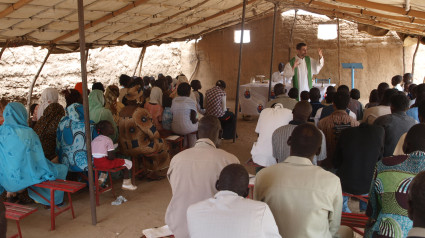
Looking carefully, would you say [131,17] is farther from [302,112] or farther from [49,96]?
[302,112]

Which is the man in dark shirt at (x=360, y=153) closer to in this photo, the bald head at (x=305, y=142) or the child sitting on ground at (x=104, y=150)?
the bald head at (x=305, y=142)

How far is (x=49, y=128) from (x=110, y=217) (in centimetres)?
141

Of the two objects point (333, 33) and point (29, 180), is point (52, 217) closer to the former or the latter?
point (29, 180)

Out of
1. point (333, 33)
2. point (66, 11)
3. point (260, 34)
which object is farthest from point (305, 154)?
point (260, 34)

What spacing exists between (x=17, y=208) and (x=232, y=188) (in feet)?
8.04

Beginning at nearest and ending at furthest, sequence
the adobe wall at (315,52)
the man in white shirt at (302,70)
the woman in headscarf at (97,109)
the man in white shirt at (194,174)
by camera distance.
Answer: the man in white shirt at (194,174)
the woman in headscarf at (97,109)
the man in white shirt at (302,70)
the adobe wall at (315,52)

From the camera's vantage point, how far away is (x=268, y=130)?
158 inches

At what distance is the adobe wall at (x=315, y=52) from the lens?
36.9ft

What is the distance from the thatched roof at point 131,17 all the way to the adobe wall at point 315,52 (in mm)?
2227

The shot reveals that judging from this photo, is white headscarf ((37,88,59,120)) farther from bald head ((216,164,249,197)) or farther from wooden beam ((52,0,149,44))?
bald head ((216,164,249,197))

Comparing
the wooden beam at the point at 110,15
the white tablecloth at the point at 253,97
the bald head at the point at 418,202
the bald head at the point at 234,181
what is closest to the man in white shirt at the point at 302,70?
the white tablecloth at the point at 253,97

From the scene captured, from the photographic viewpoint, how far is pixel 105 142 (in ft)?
14.3

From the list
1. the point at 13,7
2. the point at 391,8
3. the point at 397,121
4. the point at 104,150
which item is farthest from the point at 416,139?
the point at 13,7

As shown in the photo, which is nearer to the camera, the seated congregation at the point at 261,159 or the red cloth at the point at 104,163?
the seated congregation at the point at 261,159
